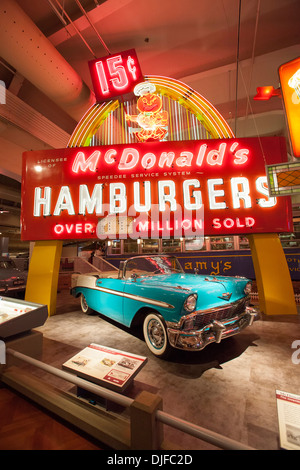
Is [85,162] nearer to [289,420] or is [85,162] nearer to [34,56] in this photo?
[34,56]

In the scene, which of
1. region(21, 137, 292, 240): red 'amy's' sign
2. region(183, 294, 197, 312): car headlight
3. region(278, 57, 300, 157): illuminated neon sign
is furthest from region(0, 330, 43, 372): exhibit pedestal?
region(278, 57, 300, 157): illuminated neon sign

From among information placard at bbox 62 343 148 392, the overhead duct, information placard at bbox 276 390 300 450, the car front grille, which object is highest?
the overhead duct

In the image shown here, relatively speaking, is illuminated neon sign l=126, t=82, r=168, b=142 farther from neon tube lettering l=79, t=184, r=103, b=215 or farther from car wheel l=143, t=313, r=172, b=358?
car wheel l=143, t=313, r=172, b=358

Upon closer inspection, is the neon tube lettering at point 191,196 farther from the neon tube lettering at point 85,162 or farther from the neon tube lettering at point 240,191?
the neon tube lettering at point 85,162

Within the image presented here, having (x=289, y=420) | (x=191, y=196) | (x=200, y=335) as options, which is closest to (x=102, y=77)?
(x=191, y=196)

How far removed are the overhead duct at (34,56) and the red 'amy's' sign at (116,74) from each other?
98 centimetres

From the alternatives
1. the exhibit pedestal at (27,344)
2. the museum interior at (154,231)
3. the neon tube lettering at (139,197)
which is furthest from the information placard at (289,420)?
the neon tube lettering at (139,197)

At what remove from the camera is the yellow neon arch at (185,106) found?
20.0 feet

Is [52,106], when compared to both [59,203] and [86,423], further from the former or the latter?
[86,423]

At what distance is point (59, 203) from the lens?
595cm

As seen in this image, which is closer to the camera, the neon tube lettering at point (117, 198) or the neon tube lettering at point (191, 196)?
the neon tube lettering at point (191, 196)

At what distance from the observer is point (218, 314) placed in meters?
3.03

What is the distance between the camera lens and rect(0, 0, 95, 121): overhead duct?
501cm

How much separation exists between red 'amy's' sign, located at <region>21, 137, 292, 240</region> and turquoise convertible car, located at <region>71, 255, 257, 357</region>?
6.66 ft
